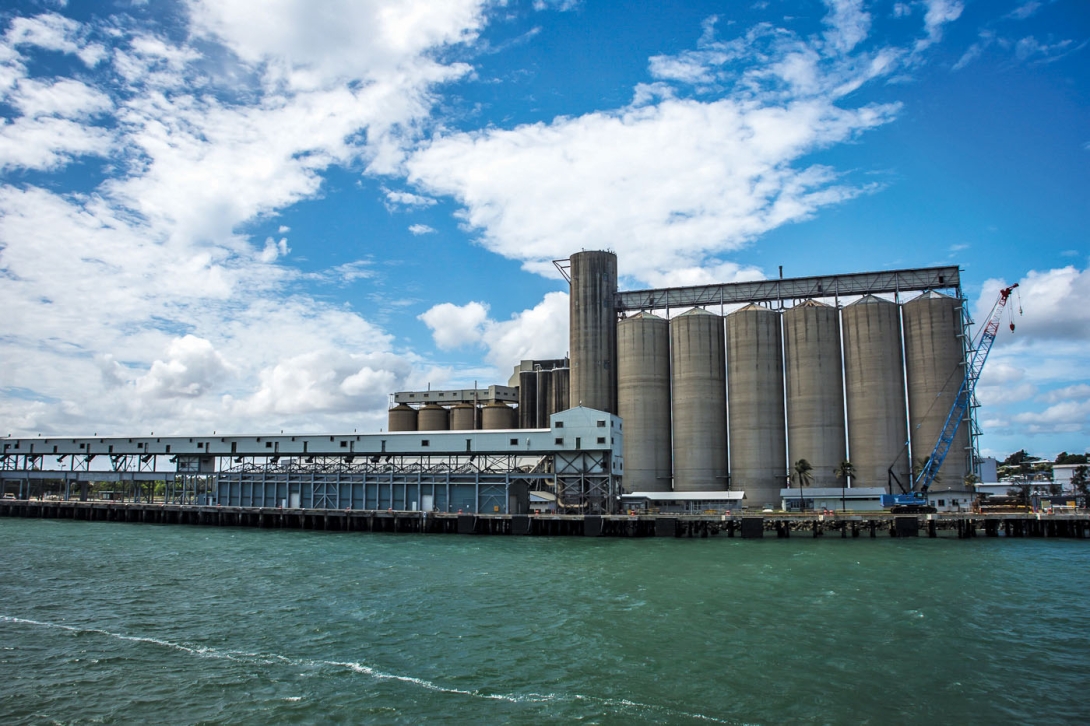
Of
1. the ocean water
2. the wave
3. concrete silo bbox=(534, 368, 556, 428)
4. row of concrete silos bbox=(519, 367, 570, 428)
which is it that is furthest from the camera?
concrete silo bbox=(534, 368, 556, 428)

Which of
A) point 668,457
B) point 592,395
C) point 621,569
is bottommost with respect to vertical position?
point 621,569

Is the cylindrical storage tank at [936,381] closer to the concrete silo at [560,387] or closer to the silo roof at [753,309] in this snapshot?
the silo roof at [753,309]

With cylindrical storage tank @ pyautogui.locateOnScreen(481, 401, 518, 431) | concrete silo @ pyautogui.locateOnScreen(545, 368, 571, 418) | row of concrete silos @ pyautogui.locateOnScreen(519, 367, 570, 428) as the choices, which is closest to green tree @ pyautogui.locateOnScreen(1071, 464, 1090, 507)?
concrete silo @ pyautogui.locateOnScreen(545, 368, 571, 418)

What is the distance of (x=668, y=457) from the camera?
8681 cm

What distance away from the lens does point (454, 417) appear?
11138 centimetres

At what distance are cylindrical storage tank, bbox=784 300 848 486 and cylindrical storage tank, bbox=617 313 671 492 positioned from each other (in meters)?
13.9

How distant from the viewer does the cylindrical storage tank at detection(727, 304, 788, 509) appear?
268 ft

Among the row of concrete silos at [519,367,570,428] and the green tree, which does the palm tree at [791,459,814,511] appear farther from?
the green tree

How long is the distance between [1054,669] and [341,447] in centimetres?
6483

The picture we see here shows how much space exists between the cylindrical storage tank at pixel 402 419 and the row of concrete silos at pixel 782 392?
3986 cm

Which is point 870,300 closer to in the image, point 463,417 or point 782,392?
point 782,392

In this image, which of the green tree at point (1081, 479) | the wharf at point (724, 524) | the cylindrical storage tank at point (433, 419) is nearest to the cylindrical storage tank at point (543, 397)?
the cylindrical storage tank at point (433, 419)

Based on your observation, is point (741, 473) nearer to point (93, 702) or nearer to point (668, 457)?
point (668, 457)

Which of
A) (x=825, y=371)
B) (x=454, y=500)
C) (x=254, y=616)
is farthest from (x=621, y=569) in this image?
Result: (x=825, y=371)
